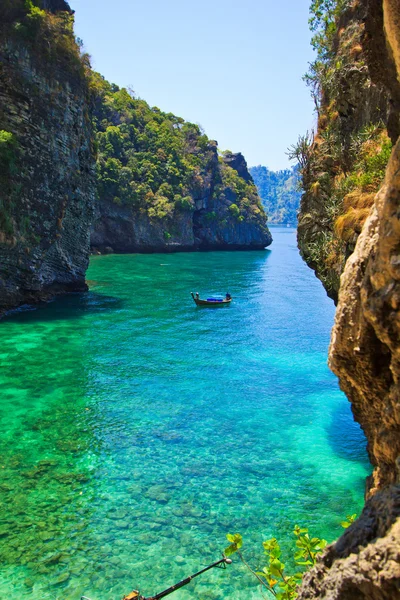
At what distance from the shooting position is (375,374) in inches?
246

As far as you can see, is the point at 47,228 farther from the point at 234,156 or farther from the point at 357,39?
the point at 234,156

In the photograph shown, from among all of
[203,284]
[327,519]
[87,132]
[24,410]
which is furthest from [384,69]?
[203,284]

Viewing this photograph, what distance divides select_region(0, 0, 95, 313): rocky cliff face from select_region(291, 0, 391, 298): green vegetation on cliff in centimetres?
1957

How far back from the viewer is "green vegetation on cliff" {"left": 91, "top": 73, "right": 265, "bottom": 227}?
80.6 meters

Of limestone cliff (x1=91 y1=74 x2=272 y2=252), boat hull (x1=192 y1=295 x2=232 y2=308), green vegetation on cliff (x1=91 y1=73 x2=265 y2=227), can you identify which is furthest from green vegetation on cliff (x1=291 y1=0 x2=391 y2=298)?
green vegetation on cliff (x1=91 y1=73 x2=265 y2=227)

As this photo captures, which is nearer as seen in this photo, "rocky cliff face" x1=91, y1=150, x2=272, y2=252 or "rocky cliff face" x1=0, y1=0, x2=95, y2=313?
"rocky cliff face" x1=0, y1=0, x2=95, y2=313

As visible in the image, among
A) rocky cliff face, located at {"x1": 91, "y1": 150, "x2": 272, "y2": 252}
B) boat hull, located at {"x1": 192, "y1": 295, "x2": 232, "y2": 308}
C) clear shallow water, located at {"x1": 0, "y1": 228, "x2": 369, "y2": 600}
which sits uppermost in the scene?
rocky cliff face, located at {"x1": 91, "y1": 150, "x2": 272, "y2": 252}

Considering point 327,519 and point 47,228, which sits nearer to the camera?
point 327,519

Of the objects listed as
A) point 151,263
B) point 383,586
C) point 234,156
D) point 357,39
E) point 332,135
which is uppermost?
point 234,156

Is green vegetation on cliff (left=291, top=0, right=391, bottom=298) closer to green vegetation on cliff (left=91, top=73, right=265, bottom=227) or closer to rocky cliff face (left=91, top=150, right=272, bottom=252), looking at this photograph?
rocky cliff face (left=91, top=150, right=272, bottom=252)

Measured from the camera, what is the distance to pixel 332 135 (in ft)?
51.1

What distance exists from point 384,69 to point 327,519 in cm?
1023

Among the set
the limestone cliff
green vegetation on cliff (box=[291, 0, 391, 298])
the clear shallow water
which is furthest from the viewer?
the limestone cliff

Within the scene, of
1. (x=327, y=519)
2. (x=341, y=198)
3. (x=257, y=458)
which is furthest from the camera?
(x=257, y=458)
